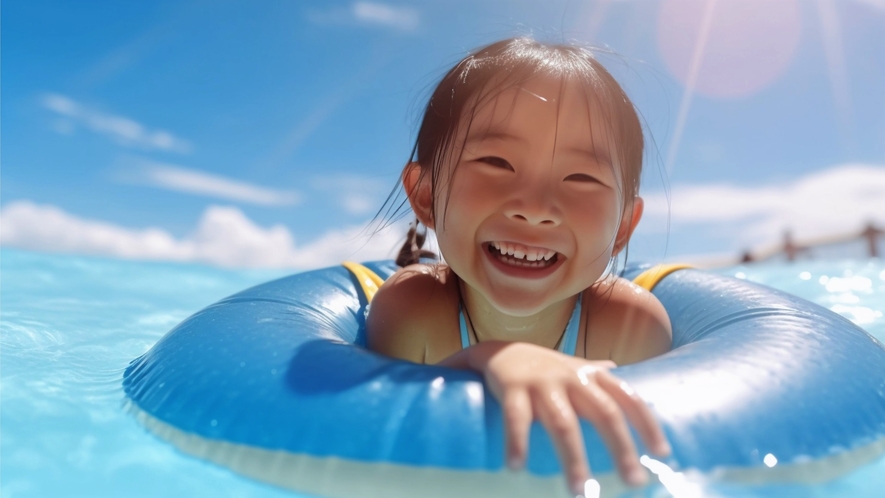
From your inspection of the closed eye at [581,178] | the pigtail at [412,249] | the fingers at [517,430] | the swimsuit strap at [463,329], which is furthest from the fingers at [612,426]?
the pigtail at [412,249]

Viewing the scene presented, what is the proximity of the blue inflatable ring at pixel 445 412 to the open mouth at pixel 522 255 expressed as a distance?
1.52 ft

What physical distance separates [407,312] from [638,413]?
1.09 meters

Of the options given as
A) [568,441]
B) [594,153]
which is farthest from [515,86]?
[568,441]

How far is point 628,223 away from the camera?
7.46ft

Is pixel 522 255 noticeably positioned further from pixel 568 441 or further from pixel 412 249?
pixel 412 249

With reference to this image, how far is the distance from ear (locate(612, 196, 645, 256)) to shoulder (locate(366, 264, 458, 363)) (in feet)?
2.09

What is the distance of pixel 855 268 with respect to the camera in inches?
274

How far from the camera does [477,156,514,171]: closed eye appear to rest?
5.76ft

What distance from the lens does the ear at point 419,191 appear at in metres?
2.15

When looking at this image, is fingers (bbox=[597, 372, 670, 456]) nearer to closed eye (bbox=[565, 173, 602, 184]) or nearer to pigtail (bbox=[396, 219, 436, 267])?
closed eye (bbox=[565, 173, 602, 184])

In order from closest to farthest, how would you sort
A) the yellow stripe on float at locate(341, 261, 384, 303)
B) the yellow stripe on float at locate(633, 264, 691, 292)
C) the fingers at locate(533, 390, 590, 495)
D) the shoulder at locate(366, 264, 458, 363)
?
the fingers at locate(533, 390, 590, 495) < the shoulder at locate(366, 264, 458, 363) < the yellow stripe on float at locate(341, 261, 384, 303) < the yellow stripe on float at locate(633, 264, 691, 292)

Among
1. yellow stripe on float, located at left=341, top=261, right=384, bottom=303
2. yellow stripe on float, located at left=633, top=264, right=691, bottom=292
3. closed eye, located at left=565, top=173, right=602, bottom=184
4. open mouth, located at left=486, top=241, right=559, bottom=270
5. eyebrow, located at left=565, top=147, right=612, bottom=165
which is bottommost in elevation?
yellow stripe on float, located at left=633, top=264, right=691, bottom=292

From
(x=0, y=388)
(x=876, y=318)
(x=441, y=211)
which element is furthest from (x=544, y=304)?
(x=876, y=318)

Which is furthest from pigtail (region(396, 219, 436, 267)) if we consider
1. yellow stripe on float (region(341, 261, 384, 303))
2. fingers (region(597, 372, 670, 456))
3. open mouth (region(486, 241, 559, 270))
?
fingers (region(597, 372, 670, 456))
